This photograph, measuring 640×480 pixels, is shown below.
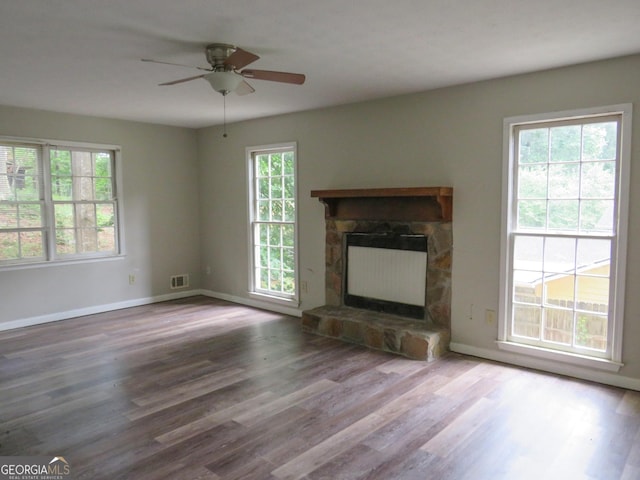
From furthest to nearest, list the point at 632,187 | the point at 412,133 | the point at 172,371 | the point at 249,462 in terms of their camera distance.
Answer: the point at 412,133 → the point at 172,371 → the point at 632,187 → the point at 249,462

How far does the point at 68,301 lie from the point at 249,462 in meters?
3.98

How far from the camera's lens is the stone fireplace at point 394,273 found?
4.08m

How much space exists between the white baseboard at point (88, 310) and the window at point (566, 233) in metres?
4.44

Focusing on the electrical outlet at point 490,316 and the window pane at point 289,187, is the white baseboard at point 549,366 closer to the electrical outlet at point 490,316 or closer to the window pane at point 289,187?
the electrical outlet at point 490,316

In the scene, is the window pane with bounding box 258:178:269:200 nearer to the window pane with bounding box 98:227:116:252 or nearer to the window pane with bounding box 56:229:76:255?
the window pane with bounding box 98:227:116:252

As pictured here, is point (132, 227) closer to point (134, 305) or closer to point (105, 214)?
point (105, 214)

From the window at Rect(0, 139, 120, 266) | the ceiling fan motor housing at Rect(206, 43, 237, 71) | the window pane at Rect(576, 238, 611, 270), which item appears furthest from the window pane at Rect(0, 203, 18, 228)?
the window pane at Rect(576, 238, 611, 270)

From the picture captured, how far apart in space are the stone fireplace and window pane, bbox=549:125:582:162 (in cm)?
87

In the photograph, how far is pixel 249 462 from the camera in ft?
7.97

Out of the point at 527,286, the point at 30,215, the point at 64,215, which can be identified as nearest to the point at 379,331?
the point at 527,286

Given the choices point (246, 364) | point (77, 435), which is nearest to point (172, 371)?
point (246, 364)

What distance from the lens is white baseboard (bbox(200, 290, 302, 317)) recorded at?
554 centimetres

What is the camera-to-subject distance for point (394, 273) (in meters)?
4.50

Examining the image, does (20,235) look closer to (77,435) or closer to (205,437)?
(77,435)
